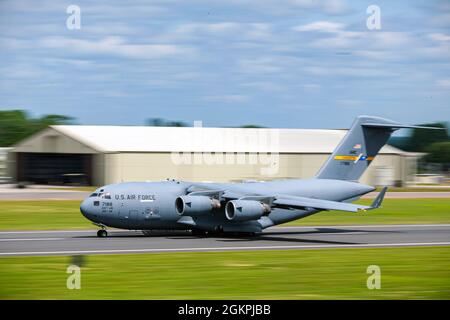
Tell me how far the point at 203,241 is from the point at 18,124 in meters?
122

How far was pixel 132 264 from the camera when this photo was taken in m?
22.5

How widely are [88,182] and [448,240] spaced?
52.2 metres

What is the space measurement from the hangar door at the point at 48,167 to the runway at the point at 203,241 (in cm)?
5250

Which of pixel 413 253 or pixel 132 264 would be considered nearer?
pixel 132 264

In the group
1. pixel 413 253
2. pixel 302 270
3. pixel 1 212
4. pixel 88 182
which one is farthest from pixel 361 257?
pixel 88 182

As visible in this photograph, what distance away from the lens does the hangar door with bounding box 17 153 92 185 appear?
8512 centimetres

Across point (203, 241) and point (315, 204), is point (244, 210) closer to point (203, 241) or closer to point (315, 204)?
point (203, 241)

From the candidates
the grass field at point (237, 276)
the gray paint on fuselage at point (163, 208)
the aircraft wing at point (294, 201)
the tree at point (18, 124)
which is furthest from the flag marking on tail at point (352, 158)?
the tree at point (18, 124)

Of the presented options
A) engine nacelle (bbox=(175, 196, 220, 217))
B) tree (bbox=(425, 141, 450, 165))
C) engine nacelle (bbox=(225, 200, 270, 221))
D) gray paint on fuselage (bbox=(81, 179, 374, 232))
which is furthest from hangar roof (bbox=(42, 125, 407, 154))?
tree (bbox=(425, 141, 450, 165))

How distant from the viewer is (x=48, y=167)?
287 feet

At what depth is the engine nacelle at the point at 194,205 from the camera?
1179 inches

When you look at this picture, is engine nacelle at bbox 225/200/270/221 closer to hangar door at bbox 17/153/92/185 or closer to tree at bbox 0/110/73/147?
hangar door at bbox 17/153/92/185
